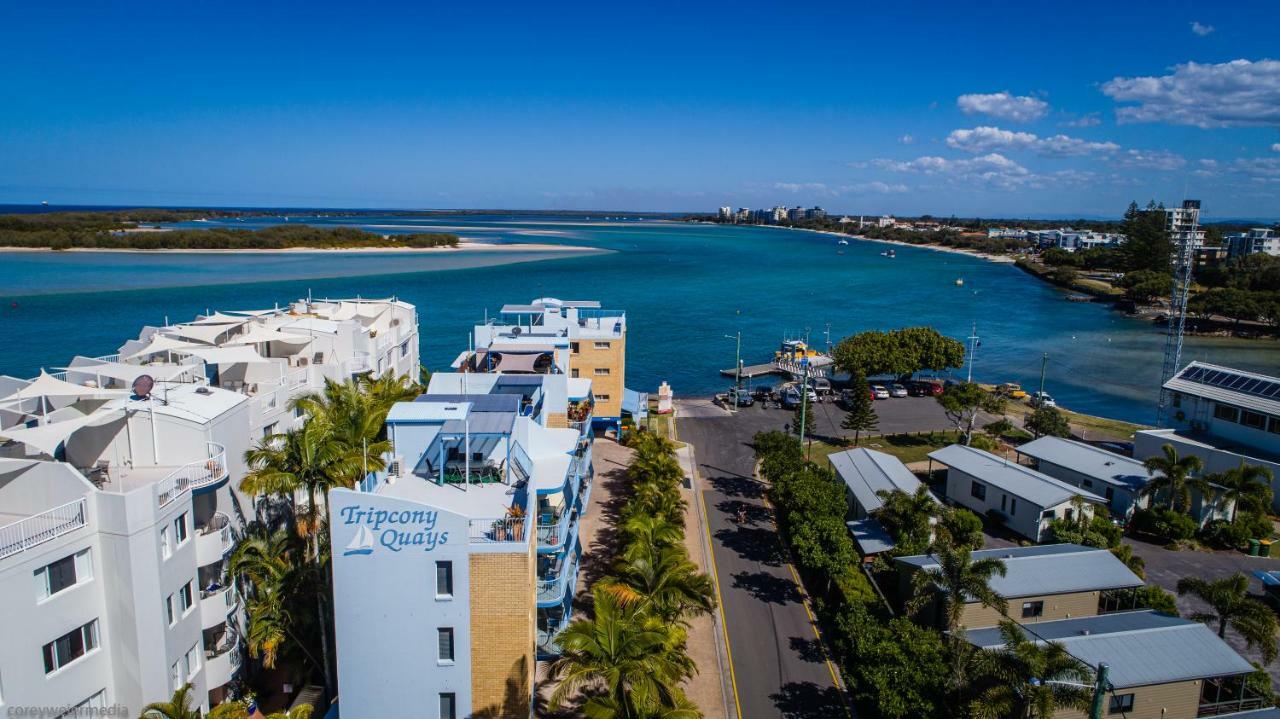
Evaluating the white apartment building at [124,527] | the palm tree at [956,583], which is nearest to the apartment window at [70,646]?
the white apartment building at [124,527]

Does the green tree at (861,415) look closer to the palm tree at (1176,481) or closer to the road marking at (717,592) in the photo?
the road marking at (717,592)

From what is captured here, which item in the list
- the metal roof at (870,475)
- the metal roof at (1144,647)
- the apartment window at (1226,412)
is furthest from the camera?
the apartment window at (1226,412)

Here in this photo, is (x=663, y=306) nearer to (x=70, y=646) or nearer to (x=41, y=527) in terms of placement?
(x=70, y=646)

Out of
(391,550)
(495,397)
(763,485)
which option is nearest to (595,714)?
(391,550)

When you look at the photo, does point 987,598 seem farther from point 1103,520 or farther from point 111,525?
point 111,525

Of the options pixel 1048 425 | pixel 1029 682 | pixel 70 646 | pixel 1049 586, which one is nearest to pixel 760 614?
pixel 1049 586

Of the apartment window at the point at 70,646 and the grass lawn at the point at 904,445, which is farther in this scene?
the grass lawn at the point at 904,445

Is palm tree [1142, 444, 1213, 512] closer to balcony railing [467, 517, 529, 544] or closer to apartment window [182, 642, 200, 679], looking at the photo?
balcony railing [467, 517, 529, 544]
